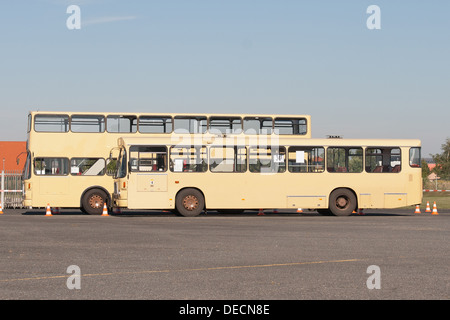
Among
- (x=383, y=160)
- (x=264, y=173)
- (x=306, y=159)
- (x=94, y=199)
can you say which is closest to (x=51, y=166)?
(x=94, y=199)

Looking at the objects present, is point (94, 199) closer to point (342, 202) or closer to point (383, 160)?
point (342, 202)

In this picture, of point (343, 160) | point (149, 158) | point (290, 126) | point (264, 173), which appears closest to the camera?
point (149, 158)

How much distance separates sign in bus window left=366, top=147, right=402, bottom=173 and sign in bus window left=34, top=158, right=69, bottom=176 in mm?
10836

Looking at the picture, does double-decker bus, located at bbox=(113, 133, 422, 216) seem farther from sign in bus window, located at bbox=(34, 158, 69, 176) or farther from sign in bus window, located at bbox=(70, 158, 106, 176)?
sign in bus window, located at bbox=(34, 158, 69, 176)

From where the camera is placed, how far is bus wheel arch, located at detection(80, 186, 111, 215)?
93.8 feet

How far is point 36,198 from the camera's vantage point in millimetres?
28438

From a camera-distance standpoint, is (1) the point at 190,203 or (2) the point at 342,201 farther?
(2) the point at 342,201

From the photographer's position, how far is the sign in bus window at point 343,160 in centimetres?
2784

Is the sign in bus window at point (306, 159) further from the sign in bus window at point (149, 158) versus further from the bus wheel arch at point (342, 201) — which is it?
the sign in bus window at point (149, 158)

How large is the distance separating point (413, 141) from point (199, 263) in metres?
17.3

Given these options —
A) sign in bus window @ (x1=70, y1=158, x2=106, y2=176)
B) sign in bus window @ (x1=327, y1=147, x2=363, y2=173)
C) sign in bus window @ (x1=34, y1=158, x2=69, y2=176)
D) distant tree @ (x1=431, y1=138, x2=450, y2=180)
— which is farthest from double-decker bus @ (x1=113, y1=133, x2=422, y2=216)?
distant tree @ (x1=431, y1=138, x2=450, y2=180)

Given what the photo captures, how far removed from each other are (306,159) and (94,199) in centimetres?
778

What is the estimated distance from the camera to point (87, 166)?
28.7 metres

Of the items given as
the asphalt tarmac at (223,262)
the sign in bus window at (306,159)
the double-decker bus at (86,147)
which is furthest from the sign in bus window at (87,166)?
the asphalt tarmac at (223,262)
